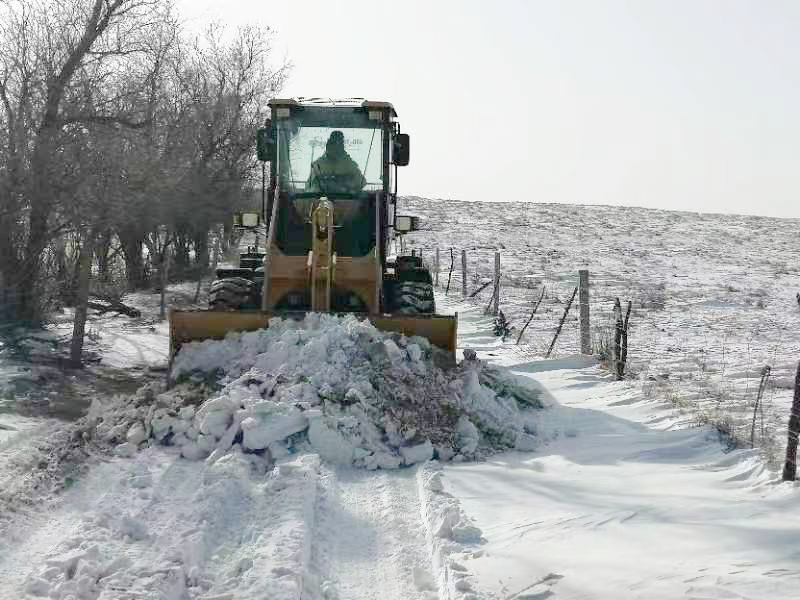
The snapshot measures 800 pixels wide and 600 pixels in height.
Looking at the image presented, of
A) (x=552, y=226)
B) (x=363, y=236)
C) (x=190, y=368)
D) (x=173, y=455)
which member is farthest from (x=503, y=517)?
(x=552, y=226)

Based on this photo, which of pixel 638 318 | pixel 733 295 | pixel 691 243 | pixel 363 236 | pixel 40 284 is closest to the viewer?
pixel 363 236

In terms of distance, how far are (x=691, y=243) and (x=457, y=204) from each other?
60.5 ft

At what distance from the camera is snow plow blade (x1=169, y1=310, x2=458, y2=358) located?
807 cm

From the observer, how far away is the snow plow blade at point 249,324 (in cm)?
807

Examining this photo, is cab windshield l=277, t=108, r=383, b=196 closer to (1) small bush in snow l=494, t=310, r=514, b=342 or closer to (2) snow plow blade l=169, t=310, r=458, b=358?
(2) snow plow blade l=169, t=310, r=458, b=358

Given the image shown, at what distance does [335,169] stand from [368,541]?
5.93 m

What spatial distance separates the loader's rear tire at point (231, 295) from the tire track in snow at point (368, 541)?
12.5 feet

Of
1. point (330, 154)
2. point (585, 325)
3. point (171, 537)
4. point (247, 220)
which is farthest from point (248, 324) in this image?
point (585, 325)

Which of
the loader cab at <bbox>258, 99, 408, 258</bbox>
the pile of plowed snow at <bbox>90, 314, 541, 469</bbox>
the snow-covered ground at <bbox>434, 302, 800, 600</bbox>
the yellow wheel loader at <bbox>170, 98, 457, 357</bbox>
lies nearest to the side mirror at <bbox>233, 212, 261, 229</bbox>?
the yellow wheel loader at <bbox>170, 98, 457, 357</bbox>

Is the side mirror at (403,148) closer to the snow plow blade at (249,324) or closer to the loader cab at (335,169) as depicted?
the loader cab at (335,169)

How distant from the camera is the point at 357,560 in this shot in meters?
4.35

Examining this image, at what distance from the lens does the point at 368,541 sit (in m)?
4.64

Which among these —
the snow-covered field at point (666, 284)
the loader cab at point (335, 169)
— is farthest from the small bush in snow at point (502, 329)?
the loader cab at point (335, 169)

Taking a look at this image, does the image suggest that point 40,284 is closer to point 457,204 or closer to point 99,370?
point 99,370
